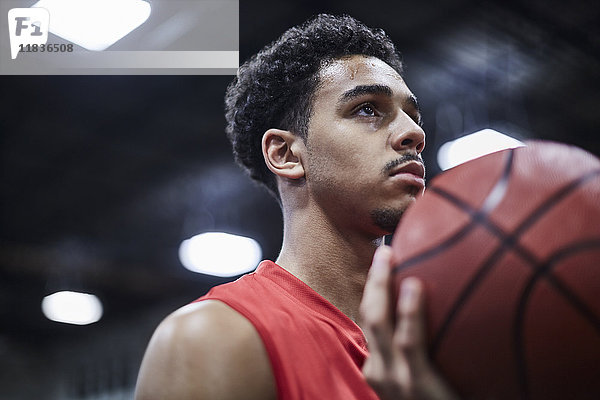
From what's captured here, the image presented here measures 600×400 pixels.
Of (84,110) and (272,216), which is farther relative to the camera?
(272,216)

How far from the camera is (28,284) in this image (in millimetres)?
8688

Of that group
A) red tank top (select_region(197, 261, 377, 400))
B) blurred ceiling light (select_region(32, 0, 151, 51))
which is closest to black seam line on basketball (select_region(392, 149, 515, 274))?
red tank top (select_region(197, 261, 377, 400))

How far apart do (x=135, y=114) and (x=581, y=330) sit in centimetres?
454

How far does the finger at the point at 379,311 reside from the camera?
1099mm

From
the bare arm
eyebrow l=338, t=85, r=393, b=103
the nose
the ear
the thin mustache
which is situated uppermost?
eyebrow l=338, t=85, r=393, b=103

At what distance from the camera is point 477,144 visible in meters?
5.13

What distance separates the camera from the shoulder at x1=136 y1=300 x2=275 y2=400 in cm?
135

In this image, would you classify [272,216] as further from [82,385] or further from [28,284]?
[82,385]

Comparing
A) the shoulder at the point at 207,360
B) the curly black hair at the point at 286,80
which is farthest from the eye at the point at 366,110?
the shoulder at the point at 207,360

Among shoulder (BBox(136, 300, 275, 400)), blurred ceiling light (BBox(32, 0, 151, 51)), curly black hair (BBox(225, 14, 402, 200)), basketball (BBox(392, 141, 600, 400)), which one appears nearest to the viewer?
basketball (BBox(392, 141, 600, 400))

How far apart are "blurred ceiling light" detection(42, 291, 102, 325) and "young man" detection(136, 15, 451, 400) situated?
7339mm

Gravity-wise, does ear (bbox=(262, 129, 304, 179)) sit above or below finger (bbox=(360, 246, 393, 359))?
above

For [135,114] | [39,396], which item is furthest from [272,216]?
[39,396]

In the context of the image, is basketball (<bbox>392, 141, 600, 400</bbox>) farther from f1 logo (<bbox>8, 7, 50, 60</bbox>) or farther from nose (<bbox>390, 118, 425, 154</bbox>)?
f1 logo (<bbox>8, 7, 50, 60</bbox>)
